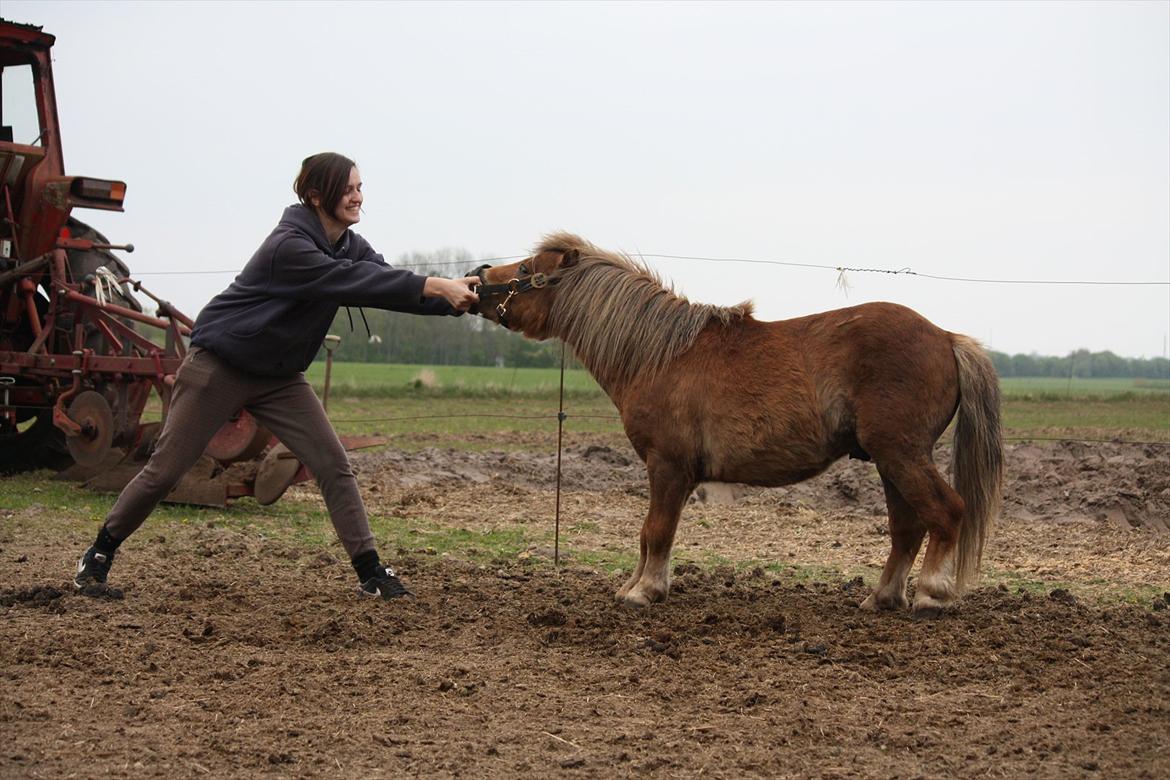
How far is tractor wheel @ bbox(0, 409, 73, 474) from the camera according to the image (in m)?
10.6

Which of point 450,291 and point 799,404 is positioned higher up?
point 450,291

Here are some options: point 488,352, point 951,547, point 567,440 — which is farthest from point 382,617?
point 488,352

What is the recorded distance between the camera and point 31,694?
4.09m

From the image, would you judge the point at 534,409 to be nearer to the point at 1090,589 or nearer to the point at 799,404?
the point at 1090,589

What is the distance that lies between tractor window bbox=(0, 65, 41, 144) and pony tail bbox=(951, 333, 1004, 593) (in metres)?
8.35

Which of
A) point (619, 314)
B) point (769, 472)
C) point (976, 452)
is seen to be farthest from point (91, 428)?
point (976, 452)

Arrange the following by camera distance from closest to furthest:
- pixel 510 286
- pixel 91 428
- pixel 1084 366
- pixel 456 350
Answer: pixel 510 286 < pixel 91 428 < pixel 1084 366 < pixel 456 350

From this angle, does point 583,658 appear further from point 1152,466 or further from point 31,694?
point 1152,466

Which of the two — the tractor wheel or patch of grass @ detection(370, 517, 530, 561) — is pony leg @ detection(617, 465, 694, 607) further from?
the tractor wheel

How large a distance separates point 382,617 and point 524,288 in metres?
1.92

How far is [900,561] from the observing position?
5.81 meters

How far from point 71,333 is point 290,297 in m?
5.59

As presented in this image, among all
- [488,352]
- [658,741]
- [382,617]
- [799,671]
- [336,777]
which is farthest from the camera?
[488,352]

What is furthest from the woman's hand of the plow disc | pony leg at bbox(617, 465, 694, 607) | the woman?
the plow disc
